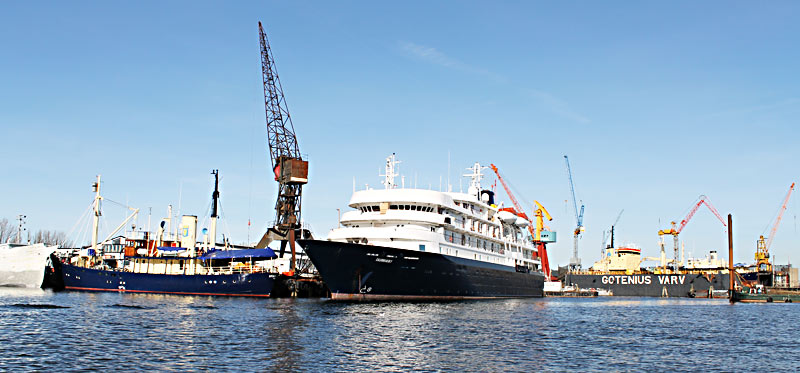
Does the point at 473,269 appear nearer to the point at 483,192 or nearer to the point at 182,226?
the point at 483,192

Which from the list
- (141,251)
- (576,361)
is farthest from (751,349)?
(141,251)

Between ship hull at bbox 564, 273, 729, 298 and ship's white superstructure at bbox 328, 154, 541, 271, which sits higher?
ship's white superstructure at bbox 328, 154, 541, 271

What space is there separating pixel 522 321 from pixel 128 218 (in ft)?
249

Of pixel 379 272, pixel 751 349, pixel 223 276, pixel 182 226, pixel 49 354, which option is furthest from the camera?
pixel 182 226

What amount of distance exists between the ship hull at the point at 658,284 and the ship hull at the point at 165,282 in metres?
91.0

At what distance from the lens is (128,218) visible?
102938 mm

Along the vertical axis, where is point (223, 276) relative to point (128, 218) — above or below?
below

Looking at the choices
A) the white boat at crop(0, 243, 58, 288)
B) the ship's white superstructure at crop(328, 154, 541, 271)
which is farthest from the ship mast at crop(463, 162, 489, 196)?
the white boat at crop(0, 243, 58, 288)

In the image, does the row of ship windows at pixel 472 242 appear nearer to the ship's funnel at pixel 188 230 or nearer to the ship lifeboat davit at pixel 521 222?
the ship lifeboat davit at pixel 521 222

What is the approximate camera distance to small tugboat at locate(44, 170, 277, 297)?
253 ft

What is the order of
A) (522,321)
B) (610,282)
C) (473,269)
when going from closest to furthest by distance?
(522,321), (473,269), (610,282)

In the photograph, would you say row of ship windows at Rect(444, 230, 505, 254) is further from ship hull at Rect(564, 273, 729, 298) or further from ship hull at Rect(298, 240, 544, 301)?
ship hull at Rect(564, 273, 729, 298)

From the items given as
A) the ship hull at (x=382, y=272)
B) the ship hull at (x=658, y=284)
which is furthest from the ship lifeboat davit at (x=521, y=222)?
the ship hull at (x=658, y=284)

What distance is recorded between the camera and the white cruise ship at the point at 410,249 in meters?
59.0
